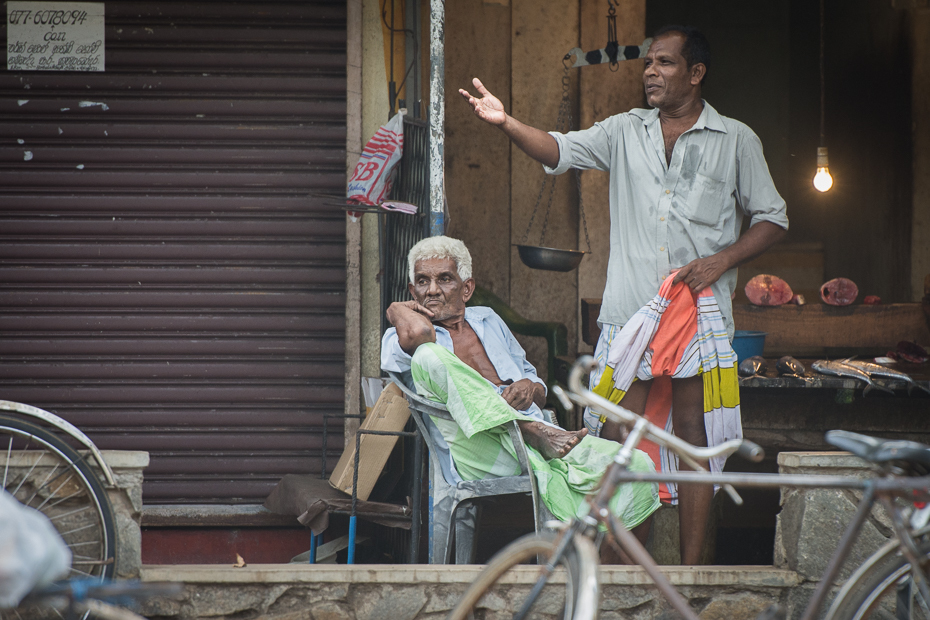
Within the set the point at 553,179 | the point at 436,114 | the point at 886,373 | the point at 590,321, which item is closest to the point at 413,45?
the point at 553,179

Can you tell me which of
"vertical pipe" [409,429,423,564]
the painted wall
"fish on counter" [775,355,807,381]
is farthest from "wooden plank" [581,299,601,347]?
the painted wall

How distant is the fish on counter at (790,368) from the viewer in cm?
421

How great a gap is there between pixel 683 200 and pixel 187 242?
108 inches

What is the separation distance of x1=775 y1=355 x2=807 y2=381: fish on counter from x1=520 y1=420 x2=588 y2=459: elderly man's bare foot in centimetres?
164

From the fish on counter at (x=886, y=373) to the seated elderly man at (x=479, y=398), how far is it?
1.74 metres

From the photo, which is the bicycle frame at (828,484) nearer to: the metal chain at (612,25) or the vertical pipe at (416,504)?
the vertical pipe at (416,504)

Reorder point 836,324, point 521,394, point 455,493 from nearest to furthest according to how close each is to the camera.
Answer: point 455,493 → point 521,394 → point 836,324

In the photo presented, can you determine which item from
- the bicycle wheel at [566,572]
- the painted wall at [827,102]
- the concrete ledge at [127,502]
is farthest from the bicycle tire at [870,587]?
the painted wall at [827,102]

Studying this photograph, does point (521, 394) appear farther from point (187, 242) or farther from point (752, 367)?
point (187, 242)

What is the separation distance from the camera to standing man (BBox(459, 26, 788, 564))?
3.48 meters

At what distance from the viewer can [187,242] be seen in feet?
15.0

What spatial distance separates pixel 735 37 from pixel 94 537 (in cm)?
765

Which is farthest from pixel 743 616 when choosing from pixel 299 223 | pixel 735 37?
pixel 735 37

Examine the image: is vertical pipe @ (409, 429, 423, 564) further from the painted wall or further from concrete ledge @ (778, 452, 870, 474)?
the painted wall
